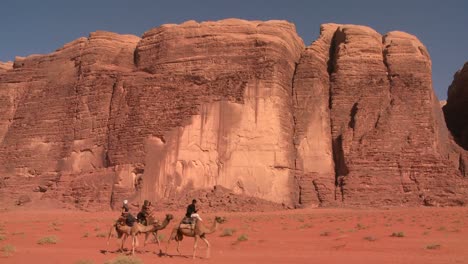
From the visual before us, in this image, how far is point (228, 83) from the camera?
34.3 meters

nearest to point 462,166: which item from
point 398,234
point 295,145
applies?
point 295,145

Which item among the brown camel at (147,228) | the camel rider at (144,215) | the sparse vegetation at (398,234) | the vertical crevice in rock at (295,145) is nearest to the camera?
the brown camel at (147,228)

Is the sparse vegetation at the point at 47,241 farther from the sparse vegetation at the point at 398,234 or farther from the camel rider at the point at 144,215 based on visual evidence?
the sparse vegetation at the point at 398,234

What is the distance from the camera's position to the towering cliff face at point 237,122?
111 ft

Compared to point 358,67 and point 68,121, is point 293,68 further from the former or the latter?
point 68,121

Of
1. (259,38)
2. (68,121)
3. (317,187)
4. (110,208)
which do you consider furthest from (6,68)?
(317,187)

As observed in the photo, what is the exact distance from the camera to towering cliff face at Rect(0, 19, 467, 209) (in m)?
33.8

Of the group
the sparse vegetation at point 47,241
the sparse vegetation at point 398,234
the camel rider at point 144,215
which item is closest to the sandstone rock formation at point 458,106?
the sparse vegetation at point 398,234

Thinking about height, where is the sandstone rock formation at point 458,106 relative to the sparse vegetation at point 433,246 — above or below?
above

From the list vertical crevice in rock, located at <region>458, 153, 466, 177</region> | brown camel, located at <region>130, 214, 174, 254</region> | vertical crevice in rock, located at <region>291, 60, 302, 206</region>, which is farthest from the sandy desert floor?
vertical crevice in rock, located at <region>458, 153, 466, 177</region>

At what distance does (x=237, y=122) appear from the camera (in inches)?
1334

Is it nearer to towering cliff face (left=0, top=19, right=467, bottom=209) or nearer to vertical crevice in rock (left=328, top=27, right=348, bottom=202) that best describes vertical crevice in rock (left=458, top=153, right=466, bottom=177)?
towering cliff face (left=0, top=19, right=467, bottom=209)

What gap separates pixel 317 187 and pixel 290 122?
479cm

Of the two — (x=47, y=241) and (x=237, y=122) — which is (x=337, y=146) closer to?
(x=237, y=122)
